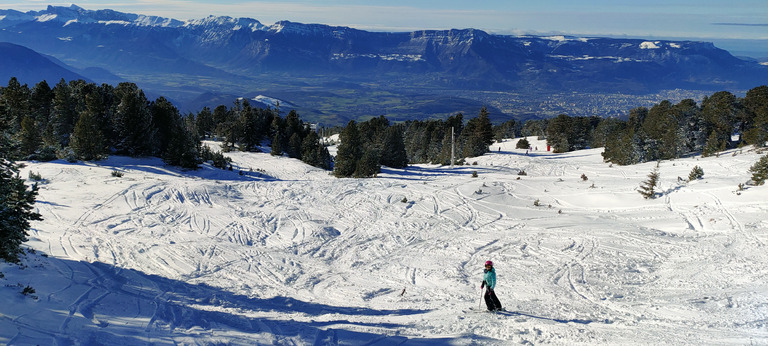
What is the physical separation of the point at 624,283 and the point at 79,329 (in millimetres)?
14569

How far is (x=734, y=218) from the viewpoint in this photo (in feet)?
62.4

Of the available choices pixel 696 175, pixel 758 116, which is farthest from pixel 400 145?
pixel 758 116

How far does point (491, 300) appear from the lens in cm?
1104

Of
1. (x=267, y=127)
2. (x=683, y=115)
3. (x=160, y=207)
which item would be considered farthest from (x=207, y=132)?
(x=683, y=115)

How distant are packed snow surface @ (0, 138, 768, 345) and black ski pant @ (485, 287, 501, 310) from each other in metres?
0.32

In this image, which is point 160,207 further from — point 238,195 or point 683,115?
point 683,115

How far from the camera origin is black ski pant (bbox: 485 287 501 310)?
1100cm

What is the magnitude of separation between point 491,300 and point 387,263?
557 cm

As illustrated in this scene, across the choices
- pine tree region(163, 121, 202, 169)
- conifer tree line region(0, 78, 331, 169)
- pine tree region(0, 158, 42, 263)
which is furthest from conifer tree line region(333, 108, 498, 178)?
pine tree region(0, 158, 42, 263)

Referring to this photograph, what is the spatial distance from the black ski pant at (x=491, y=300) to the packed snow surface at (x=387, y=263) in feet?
1.04

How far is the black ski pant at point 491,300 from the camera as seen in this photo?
36.1ft

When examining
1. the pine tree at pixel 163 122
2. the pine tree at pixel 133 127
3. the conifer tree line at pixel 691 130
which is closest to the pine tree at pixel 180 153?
the pine tree at pixel 133 127

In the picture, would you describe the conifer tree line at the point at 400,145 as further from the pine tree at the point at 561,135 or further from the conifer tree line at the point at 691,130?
the conifer tree line at the point at 691,130

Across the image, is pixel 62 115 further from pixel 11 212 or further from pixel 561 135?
pixel 561 135
